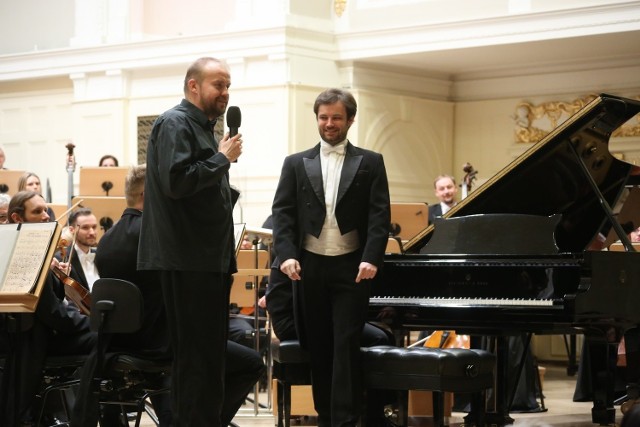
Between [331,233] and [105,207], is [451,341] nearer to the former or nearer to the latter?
[331,233]

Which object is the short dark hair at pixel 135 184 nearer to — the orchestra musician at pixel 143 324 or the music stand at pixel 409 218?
the orchestra musician at pixel 143 324

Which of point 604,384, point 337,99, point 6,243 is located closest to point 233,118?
point 337,99

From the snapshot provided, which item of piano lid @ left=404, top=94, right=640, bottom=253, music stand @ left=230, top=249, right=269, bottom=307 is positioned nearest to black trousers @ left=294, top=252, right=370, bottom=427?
piano lid @ left=404, top=94, right=640, bottom=253

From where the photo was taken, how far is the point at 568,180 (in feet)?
18.0

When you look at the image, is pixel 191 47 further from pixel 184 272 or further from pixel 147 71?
pixel 184 272

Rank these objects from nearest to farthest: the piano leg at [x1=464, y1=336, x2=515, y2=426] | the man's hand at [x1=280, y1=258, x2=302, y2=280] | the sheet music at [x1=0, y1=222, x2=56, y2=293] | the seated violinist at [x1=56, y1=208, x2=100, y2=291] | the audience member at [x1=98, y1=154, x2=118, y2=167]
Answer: the sheet music at [x1=0, y1=222, x2=56, y2=293] < the man's hand at [x1=280, y1=258, x2=302, y2=280] < the piano leg at [x1=464, y1=336, x2=515, y2=426] < the seated violinist at [x1=56, y1=208, x2=100, y2=291] < the audience member at [x1=98, y1=154, x2=118, y2=167]

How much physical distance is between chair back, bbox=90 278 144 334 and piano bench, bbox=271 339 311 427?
0.82 meters

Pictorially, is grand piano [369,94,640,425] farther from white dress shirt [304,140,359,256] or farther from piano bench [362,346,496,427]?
white dress shirt [304,140,359,256]

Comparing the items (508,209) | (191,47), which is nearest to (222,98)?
(508,209)

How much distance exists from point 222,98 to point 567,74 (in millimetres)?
7615

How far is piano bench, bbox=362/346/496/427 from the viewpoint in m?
4.71

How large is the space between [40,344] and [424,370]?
1652 mm

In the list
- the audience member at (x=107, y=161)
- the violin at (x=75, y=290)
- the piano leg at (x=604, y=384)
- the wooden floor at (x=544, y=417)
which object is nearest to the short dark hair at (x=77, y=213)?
the wooden floor at (x=544, y=417)

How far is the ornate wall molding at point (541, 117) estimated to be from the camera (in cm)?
1098
